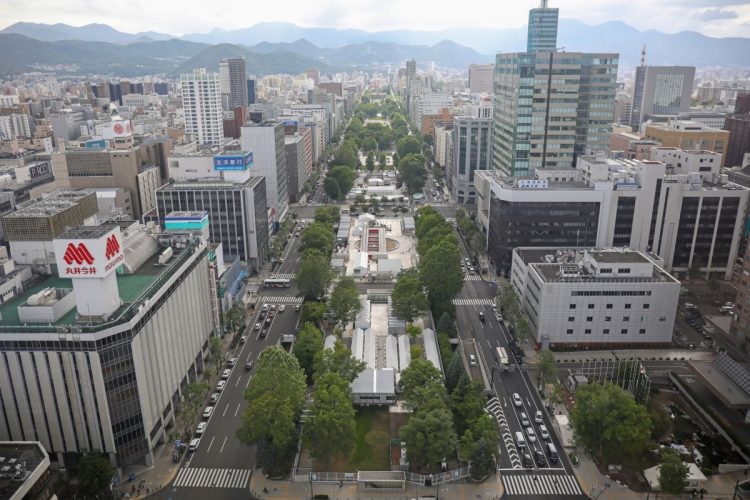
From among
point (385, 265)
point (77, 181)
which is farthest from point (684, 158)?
point (77, 181)

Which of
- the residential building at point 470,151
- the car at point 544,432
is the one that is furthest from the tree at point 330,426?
the residential building at point 470,151

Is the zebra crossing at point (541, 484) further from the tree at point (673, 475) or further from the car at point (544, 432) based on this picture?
the tree at point (673, 475)

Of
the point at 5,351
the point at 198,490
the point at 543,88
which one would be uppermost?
the point at 543,88

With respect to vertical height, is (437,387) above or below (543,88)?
below

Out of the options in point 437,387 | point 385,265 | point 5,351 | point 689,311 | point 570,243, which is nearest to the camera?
point 5,351

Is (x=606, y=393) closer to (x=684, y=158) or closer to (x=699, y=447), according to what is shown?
(x=699, y=447)

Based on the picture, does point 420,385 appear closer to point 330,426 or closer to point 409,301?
point 330,426

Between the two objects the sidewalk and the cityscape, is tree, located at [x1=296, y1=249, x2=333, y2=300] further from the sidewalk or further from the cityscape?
the sidewalk

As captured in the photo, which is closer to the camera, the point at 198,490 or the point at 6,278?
the point at 198,490
